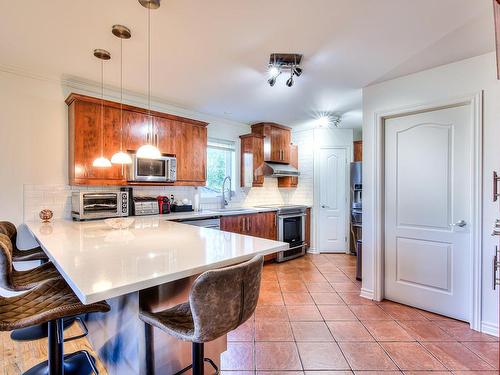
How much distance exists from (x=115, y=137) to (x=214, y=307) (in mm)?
2774

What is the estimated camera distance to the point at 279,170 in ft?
16.3

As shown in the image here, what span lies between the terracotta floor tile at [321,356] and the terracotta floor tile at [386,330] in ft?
1.51

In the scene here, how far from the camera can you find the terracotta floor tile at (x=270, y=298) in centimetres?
299

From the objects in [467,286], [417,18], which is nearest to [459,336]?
[467,286]

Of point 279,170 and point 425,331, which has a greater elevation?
point 279,170

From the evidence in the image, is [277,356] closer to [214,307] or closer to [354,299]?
[214,307]

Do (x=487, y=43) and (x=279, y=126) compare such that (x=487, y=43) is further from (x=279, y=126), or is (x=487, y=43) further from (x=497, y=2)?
(x=279, y=126)

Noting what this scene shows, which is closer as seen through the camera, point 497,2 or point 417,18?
point 497,2

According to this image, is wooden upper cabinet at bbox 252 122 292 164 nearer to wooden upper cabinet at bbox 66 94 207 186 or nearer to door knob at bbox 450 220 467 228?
wooden upper cabinet at bbox 66 94 207 186

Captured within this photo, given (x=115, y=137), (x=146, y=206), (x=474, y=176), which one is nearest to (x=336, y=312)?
(x=474, y=176)

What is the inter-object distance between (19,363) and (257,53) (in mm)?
3186

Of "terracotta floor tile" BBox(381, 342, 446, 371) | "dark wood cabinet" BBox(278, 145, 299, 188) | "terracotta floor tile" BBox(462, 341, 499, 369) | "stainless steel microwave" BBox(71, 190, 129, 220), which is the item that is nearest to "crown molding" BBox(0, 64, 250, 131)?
"stainless steel microwave" BBox(71, 190, 129, 220)

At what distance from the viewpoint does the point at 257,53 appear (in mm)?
2432

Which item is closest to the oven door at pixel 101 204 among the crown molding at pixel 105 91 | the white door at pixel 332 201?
the crown molding at pixel 105 91
